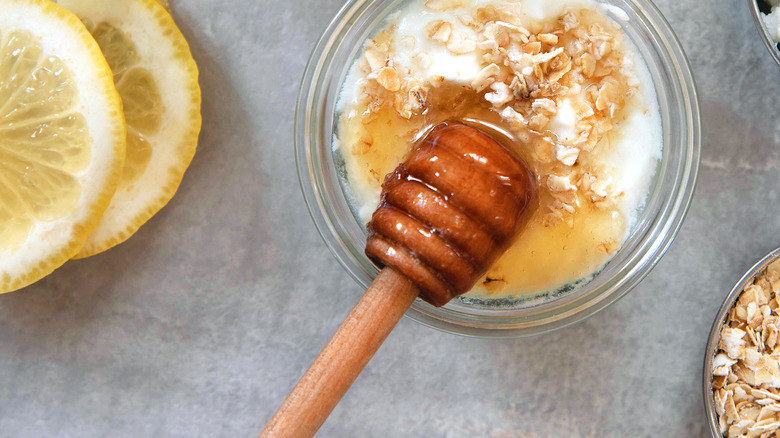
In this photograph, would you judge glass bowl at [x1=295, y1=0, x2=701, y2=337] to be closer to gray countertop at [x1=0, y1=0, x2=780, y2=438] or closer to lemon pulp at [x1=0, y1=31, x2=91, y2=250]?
gray countertop at [x1=0, y1=0, x2=780, y2=438]

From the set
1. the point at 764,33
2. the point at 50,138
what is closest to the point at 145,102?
Result: the point at 50,138

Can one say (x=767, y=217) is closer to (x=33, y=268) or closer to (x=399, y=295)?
(x=399, y=295)

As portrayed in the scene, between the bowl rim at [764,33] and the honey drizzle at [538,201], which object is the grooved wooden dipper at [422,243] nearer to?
the honey drizzle at [538,201]

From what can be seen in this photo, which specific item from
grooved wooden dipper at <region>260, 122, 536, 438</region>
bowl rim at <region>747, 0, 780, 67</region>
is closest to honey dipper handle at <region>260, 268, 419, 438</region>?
grooved wooden dipper at <region>260, 122, 536, 438</region>

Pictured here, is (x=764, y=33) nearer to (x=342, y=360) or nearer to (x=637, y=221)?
(x=637, y=221)

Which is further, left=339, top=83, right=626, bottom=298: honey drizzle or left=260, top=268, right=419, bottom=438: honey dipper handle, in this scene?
left=339, top=83, right=626, bottom=298: honey drizzle
